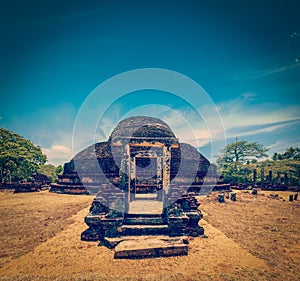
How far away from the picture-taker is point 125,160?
265 inches

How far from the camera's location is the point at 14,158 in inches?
833

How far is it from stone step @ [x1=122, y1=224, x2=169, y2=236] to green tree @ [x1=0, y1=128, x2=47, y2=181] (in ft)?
72.3

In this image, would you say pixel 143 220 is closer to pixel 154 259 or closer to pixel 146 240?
pixel 146 240

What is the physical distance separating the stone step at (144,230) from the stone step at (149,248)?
1.86 ft

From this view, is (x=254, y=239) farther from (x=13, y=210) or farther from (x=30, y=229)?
(x=13, y=210)

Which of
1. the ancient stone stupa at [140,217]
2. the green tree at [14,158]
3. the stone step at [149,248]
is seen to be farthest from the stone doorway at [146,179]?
the green tree at [14,158]

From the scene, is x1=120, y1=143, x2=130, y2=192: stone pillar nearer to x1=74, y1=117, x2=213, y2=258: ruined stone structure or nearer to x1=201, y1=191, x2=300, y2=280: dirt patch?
x1=74, y1=117, x2=213, y2=258: ruined stone structure

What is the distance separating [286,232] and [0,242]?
32.5 feet

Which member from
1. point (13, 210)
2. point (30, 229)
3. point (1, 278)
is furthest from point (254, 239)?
point (13, 210)

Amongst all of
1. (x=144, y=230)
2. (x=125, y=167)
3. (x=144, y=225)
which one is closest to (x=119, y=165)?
(x=125, y=167)

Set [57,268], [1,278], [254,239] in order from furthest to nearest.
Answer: [254,239] → [57,268] → [1,278]

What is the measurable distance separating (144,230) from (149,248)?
1.08m

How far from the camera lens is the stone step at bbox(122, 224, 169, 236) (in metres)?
5.49

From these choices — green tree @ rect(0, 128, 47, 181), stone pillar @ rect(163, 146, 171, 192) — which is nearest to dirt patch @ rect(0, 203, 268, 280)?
stone pillar @ rect(163, 146, 171, 192)
